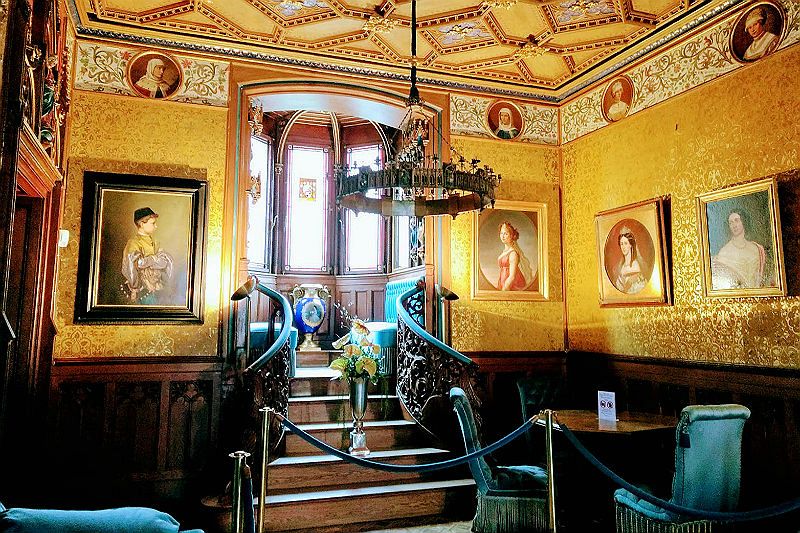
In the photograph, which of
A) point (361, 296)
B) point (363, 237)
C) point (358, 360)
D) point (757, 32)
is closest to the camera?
point (757, 32)

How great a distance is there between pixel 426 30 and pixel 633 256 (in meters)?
3.29

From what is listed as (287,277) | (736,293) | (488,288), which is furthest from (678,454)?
(287,277)

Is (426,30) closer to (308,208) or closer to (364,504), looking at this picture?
(364,504)

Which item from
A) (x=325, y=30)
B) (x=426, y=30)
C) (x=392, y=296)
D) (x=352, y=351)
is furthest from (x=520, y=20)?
(x=392, y=296)

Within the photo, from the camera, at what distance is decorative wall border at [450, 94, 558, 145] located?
729cm

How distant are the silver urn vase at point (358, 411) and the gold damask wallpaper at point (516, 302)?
5.39 ft

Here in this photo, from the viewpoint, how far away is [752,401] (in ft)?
16.5

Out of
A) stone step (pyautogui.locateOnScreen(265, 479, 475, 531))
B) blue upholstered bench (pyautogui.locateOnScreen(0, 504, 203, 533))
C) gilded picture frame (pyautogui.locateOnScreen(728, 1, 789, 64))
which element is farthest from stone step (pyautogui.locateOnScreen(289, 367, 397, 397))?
gilded picture frame (pyautogui.locateOnScreen(728, 1, 789, 64))

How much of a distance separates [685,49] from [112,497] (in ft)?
23.3

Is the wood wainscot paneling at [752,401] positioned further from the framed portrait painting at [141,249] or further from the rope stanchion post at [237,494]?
the framed portrait painting at [141,249]

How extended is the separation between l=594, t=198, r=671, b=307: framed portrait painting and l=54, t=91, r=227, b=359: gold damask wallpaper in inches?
170

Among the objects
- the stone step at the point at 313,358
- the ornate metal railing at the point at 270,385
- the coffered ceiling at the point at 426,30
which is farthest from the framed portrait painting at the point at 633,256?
the stone step at the point at 313,358

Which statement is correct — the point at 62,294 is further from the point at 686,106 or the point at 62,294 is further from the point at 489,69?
the point at 686,106

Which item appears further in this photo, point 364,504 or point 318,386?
point 318,386
